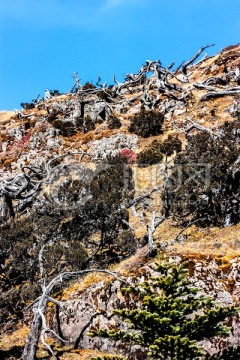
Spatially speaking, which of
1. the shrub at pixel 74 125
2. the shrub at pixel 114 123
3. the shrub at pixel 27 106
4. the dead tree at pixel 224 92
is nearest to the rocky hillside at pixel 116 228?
the dead tree at pixel 224 92

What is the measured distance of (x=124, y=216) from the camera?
21.1m

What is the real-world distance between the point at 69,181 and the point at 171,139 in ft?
40.5

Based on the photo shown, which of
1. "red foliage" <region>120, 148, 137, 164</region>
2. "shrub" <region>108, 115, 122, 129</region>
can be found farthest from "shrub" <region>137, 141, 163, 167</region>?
"shrub" <region>108, 115, 122, 129</region>

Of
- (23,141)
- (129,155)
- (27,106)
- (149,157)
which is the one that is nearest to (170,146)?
(149,157)

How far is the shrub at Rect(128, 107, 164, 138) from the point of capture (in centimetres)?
3838

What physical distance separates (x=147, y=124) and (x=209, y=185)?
68.5 feet

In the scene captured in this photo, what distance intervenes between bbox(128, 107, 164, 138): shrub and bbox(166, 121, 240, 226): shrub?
16150mm

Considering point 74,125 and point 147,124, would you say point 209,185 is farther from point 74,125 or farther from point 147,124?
point 74,125

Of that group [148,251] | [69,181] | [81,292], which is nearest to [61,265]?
[81,292]

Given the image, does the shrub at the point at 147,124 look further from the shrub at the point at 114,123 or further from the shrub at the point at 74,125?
the shrub at the point at 74,125

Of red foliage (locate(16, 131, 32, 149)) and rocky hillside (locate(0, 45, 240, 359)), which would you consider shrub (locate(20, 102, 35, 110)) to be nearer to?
red foliage (locate(16, 131, 32, 149))

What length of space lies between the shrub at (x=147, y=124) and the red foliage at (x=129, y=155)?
3525 mm

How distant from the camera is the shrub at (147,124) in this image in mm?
38375

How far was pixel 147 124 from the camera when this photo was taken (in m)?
38.5
